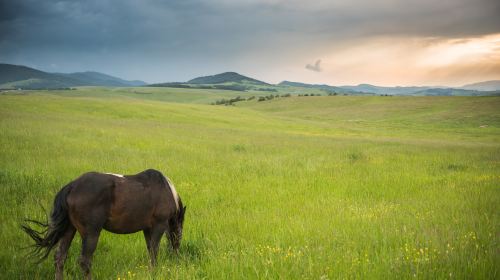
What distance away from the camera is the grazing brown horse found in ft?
13.8

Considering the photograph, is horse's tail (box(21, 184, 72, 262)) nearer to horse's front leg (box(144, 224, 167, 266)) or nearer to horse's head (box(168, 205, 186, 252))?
horse's front leg (box(144, 224, 167, 266))

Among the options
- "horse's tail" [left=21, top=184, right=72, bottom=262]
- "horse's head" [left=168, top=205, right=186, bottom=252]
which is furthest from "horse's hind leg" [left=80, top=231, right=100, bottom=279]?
"horse's head" [left=168, top=205, right=186, bottom=252]

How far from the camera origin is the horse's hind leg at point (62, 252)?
443 cm

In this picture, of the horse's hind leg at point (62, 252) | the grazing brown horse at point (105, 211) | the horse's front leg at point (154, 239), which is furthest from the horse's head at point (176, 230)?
the horse's hind leg at point (62, 252)

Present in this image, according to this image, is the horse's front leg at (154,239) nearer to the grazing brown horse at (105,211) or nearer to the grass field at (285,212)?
the grazing brown horse at (105,211)

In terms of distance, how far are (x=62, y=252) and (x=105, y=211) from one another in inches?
34.9

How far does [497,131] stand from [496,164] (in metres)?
40.6

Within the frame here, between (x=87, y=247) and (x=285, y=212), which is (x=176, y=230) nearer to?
(x=87, y=247)

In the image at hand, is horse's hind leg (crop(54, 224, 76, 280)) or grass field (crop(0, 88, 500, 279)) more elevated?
horse's hind leg (crop(54, 224, 76, 280))

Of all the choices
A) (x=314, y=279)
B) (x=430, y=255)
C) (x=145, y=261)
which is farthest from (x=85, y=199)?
(x=430, y=255)

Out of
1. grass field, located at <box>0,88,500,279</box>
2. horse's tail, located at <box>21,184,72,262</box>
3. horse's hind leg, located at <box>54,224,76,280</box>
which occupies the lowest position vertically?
grass field, located at <box>0,88,500,279</box>

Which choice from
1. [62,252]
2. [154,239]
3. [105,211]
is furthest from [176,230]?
[62,252]

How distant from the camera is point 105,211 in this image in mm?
4297

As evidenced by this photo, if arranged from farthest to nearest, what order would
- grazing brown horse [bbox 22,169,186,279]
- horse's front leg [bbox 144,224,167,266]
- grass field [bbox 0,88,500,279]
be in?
horse's front leg [bbox 144,224,167,266] < grass field [bbox 0,88,500,279] < grazing brown horse [bbox 22,169,186,279]
